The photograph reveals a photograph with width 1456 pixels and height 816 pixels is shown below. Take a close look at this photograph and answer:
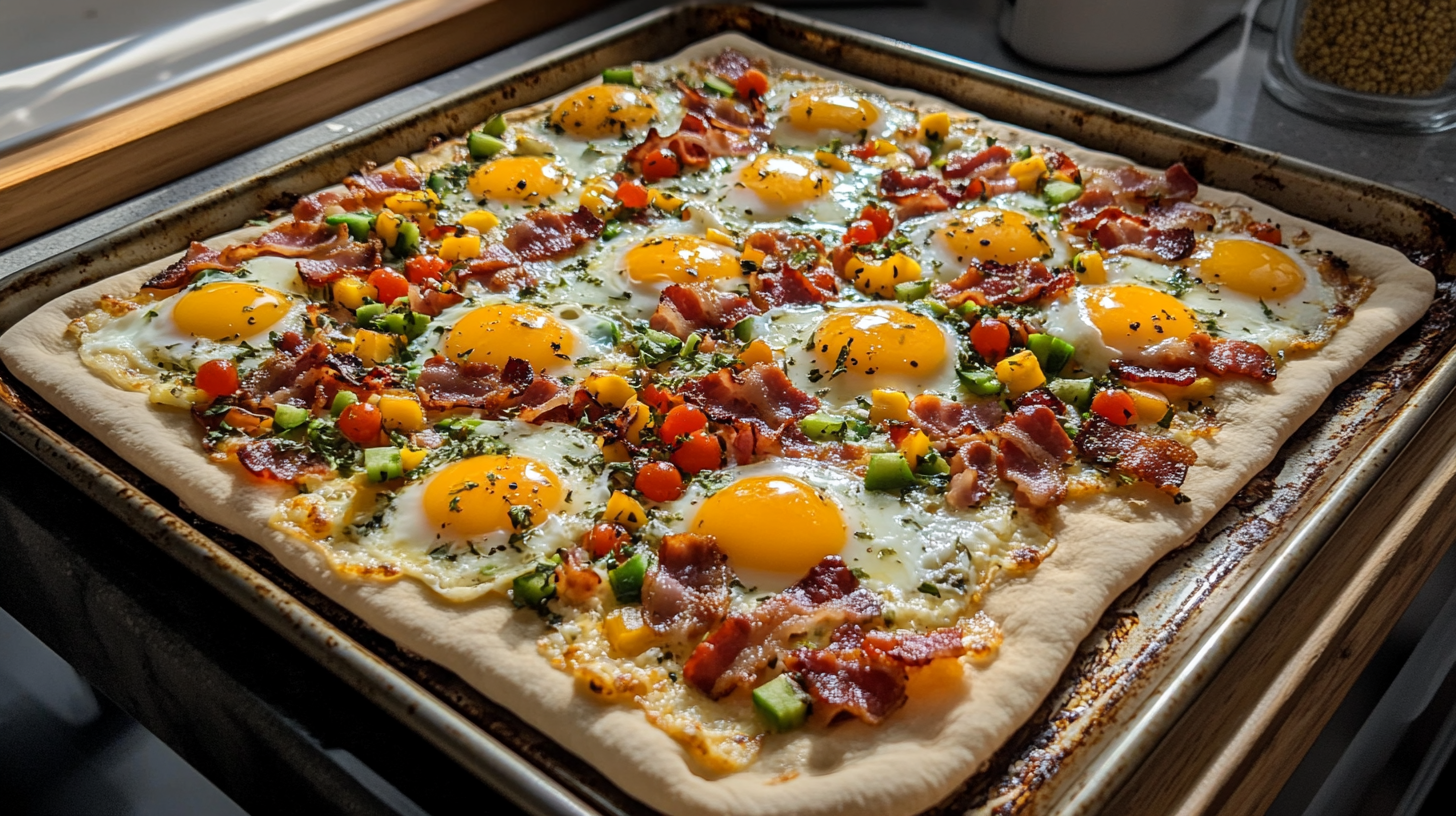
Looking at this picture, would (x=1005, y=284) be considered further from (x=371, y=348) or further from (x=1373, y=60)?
(x=1373, y=60)

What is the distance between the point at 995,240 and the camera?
12.1 feet

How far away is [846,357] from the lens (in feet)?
10.4

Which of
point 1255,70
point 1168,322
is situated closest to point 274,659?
point 1168,322

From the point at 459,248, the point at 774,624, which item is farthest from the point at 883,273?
the point at 774,624

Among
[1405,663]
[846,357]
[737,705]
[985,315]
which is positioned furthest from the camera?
[985,315]

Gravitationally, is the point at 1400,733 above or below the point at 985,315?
below

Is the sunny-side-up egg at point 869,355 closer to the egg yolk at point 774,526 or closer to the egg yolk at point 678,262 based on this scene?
the egg yolk at point 678,262

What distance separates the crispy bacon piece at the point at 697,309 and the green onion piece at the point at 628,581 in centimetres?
104

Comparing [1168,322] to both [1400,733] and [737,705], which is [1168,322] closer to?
[1400,733]

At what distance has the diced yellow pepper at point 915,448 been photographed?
2828mm

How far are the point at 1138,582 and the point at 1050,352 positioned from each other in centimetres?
83

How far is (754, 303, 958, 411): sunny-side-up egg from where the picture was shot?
124 inches

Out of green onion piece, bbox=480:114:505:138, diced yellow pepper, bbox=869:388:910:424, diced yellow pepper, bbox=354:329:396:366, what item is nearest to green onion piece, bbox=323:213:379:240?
diced yellow pepper, bbox=354:329:396:366

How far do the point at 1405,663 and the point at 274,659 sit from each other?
2770 millimetres
